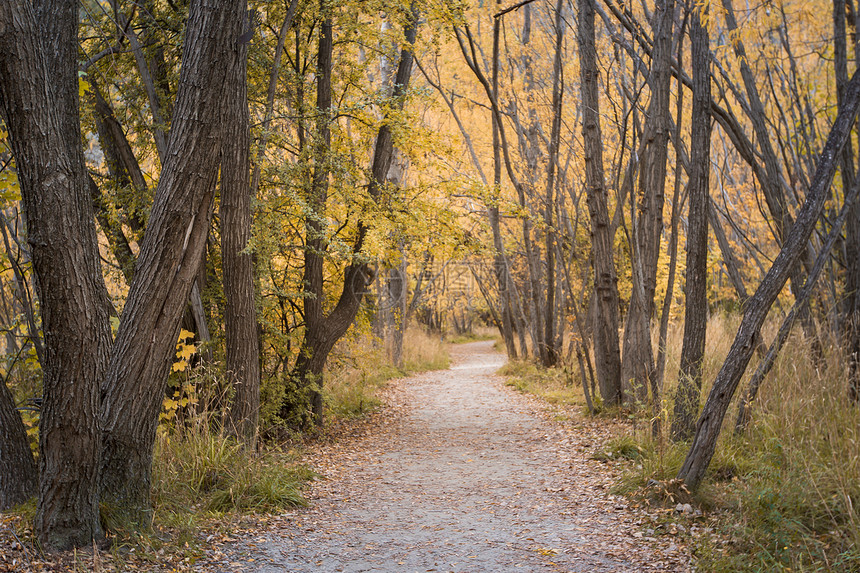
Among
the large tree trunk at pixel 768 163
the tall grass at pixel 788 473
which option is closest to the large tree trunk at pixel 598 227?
the large tree trunk at pixel 768 163

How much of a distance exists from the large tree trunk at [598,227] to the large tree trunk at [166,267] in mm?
5073

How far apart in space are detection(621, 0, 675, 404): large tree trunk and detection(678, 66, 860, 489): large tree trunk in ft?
4.95

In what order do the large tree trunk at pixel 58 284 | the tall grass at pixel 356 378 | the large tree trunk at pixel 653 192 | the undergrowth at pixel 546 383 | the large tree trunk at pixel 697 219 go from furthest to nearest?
the undergrowth at pixel 546 383 → the tall grass at pixel 356 378 → the large tree trunk at pixel 653 192 → the large tree trunk at pixel 697 219 → the large tree trunk at pixel 58 284

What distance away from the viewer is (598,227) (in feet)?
28.1

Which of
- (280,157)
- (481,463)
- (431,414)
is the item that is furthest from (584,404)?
(280,157)

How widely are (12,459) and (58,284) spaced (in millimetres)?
1535

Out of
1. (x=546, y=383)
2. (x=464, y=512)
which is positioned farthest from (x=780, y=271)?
(x=546, y=383)

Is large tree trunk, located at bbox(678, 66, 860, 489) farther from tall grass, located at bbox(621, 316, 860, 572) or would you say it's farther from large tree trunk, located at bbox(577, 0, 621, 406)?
large tree trunk, located at bbox(577, 0, 621, 406)

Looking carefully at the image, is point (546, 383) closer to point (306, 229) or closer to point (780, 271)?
point (306, 229)

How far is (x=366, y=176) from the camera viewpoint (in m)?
8.58

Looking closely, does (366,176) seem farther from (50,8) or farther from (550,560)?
(550,560)

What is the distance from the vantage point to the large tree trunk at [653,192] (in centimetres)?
634

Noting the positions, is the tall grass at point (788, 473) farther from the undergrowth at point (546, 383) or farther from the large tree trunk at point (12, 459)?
the undergrowth at point (546, 383)

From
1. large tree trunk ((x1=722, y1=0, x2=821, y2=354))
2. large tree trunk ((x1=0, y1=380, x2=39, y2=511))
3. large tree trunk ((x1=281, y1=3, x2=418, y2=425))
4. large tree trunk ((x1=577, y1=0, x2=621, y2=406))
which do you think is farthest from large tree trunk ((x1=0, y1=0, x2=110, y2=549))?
large tree trunk ((x1=577, y1=0, x2=621, y2=406))
